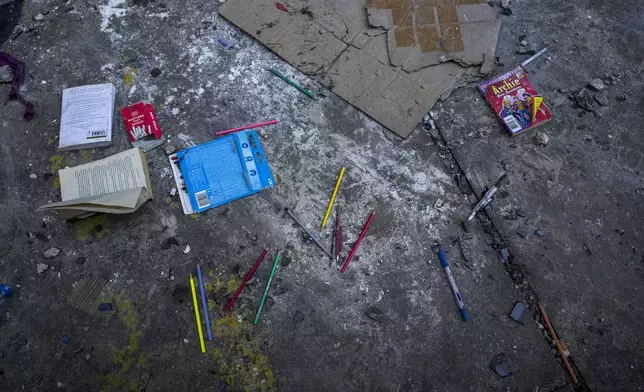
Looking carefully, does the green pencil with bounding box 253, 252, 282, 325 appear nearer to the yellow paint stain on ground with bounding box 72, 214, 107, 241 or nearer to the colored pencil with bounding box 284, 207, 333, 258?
the colored pencil with bounding box 284, 207, 333, 258

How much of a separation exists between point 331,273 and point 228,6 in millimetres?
2354

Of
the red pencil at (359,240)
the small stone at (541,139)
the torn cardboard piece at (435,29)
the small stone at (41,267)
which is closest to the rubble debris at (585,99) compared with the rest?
the small stone at (541,139)

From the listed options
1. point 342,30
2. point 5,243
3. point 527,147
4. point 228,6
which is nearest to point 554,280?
point 527,147

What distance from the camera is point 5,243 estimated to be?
2.84m

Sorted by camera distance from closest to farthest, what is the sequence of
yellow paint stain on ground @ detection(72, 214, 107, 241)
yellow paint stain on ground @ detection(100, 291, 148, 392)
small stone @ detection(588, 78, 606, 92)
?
yellow paint stain on ground @ detection(100, 291, 148, 392)
yellow paint stain on ground @ detection(72, 214, 107, 241)
small stone @ detection(588, 78, 606, 92)

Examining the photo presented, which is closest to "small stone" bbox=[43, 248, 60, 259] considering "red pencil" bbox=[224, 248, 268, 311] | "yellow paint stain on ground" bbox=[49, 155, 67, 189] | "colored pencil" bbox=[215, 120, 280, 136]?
"yellow paint stain on ground" bbox=[49, 155, 67, 189]

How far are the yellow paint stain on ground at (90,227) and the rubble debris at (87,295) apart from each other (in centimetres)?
29

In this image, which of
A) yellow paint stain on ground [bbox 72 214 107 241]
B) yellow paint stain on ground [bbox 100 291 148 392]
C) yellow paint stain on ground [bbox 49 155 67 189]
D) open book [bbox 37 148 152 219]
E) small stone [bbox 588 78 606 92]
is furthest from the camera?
small stone [bbox 588 78 606 92]

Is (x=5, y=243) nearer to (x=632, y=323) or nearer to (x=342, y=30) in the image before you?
(x=342, y=30)

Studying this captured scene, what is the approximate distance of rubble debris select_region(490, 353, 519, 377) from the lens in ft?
8.54

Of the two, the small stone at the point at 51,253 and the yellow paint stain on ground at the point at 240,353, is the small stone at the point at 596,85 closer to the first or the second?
the yellow paint stain on ground at the point at 240,353

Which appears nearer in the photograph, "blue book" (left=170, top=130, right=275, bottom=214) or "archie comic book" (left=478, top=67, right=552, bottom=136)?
"blue book" (left=170, top=130, right=275, bottom=214)

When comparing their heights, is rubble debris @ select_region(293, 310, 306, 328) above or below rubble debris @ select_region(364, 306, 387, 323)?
below

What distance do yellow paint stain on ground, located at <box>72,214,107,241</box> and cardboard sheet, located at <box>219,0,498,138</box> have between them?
180cm
